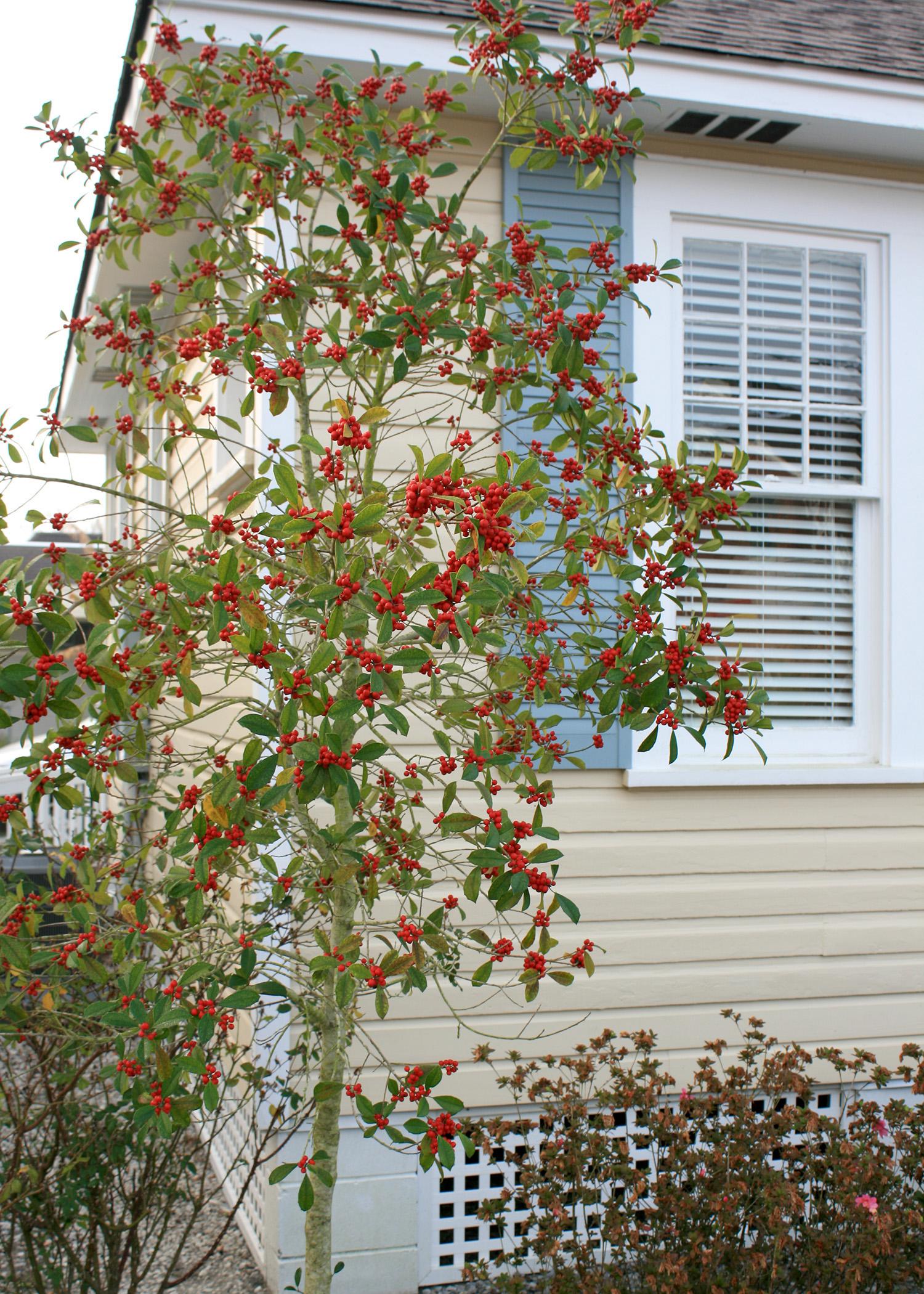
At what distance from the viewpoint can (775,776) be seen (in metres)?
3.80

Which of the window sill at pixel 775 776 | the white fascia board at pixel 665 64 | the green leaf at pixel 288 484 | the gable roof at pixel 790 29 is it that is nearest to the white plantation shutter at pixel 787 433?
the window sill at pixel 775 776

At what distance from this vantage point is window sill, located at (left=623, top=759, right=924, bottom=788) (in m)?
3.68

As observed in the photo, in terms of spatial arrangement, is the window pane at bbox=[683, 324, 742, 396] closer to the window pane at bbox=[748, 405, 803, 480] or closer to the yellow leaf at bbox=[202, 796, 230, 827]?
the window pane at bbox=[748, 405, 803, 480]

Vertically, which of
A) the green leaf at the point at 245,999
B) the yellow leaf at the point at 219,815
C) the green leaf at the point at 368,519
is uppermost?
the green leaf at the point at 368,519

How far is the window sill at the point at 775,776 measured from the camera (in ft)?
12.1

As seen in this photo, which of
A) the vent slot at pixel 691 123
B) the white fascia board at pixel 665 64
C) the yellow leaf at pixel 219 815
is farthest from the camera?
the vent slot at pixel 691 123

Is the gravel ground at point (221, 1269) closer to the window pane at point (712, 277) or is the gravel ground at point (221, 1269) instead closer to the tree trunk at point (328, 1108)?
the tree trunk at point (328, 1108)

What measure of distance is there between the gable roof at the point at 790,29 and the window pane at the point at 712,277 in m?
0.62

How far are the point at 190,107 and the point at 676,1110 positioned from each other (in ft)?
11.2

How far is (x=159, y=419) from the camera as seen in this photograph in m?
2.68

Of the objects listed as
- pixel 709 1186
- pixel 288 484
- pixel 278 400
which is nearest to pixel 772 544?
pixel 709 1186

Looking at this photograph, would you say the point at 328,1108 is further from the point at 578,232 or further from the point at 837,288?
the point at 837,288

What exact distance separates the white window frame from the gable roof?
37cm

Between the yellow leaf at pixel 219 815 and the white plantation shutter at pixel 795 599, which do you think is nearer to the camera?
the yellow leaf at pixel 219 815
